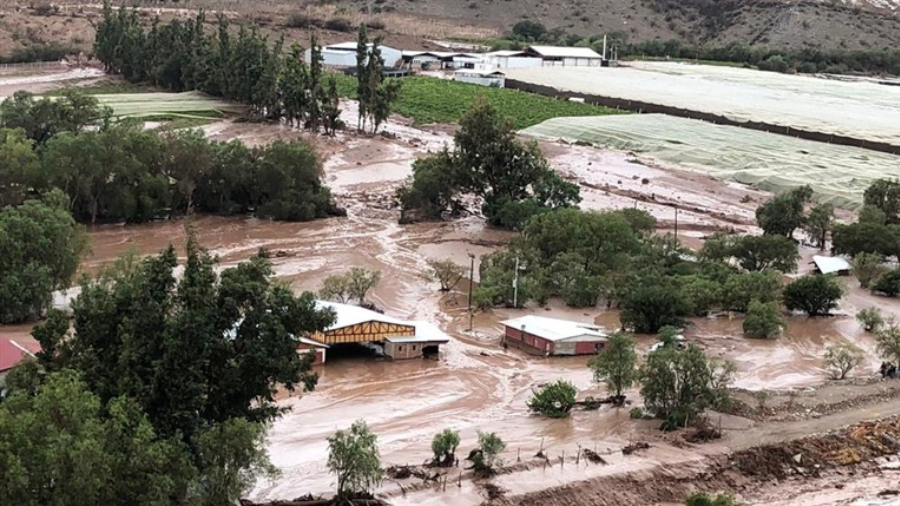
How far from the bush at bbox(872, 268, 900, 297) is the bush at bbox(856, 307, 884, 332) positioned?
3.88 metres

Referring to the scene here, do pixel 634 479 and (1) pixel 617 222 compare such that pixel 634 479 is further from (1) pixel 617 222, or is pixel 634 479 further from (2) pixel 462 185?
(2) pixel 462 185

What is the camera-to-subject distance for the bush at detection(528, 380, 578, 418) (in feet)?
88.5

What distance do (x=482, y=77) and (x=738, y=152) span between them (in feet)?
114

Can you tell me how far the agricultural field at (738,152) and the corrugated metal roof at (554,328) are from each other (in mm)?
24615

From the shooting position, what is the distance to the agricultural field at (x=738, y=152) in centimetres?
5756

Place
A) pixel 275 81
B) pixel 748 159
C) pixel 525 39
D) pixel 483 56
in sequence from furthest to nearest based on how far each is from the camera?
pixel 525 39 < pixel 483 56 < pixel 275 81 < pixel 748 159

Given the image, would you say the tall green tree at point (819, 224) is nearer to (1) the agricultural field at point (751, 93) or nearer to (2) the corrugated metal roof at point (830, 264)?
(2) the corrugated metal roof at point (830, 264)

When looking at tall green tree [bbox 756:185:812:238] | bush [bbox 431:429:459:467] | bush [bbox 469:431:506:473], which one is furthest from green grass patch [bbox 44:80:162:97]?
bush [bbox 469:431:506:473]

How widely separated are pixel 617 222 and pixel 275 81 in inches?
1414

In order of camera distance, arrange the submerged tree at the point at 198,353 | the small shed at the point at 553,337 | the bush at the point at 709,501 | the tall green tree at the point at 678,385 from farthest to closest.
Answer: the small shed at the point at 553,337 → the tall green tree at the point at 678,385 → the bush at the point at 709,501 → the submerged tree at the point at 198,353

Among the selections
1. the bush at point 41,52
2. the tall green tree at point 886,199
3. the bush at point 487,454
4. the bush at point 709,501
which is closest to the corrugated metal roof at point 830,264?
the tall green tree at point 886,199

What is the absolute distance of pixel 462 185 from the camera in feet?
160

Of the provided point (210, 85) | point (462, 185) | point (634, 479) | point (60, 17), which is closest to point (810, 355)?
point (634, 479)

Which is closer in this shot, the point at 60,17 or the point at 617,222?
the point at 617,222
